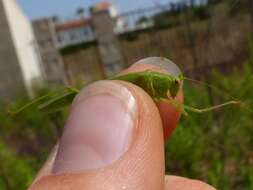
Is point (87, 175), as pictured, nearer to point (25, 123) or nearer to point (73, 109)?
point (73, 109)

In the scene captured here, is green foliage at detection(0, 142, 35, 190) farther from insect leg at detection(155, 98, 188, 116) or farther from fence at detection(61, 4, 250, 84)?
insect leg at detection(155, 98, 188, 116)

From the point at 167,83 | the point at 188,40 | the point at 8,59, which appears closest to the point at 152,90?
the point at 167,83

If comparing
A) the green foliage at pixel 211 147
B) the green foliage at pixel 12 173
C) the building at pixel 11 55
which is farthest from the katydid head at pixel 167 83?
the building at pixel 11 55

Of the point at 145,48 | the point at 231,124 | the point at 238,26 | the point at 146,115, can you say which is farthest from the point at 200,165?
the point at 238,26

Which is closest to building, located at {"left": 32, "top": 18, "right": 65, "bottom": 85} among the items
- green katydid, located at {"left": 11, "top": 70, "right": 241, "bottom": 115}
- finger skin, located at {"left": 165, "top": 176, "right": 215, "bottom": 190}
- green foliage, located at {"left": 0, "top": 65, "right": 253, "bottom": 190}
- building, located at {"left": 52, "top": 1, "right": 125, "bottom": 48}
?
building, located at {"left": 52, "top": 1, "right": 125, "bottom": 48}

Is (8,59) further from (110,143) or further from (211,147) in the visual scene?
(110,143)

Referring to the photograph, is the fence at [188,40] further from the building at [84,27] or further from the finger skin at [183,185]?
the finger skin at [183,185]

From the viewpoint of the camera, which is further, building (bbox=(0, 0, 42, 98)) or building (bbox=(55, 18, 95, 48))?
building (bbox=(55, 18, 95, 48))
